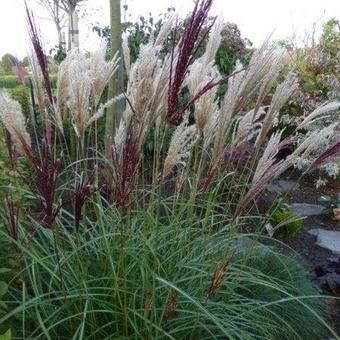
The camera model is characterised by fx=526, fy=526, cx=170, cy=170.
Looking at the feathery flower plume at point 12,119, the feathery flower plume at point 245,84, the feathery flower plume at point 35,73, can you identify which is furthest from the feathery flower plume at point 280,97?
the feathery flower plume at point 12,119

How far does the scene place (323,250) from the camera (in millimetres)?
4434

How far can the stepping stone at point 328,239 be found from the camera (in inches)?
178

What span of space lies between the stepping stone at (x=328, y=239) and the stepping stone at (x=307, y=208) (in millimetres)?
564

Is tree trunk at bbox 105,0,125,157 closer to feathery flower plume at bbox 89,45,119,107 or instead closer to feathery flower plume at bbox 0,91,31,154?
feathery flower plume at bbox 89,45,119,107

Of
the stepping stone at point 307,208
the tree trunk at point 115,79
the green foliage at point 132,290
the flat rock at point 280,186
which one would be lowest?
the stepping stone at point 307,208

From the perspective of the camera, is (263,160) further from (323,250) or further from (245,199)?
(323,250)

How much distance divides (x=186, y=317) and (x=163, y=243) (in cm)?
55

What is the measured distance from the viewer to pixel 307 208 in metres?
5.77

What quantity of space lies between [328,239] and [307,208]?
1.09m

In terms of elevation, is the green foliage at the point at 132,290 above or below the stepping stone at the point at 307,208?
above

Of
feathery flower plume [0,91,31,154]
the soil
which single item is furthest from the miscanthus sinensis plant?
the soil

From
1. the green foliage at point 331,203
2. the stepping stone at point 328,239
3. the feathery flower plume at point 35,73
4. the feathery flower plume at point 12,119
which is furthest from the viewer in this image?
the green foliage at point 331,203

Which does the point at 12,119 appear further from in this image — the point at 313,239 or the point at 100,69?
the point at 313,239

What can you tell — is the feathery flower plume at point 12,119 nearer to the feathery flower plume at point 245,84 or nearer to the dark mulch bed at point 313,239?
the feathery flower plume at point 245,84
